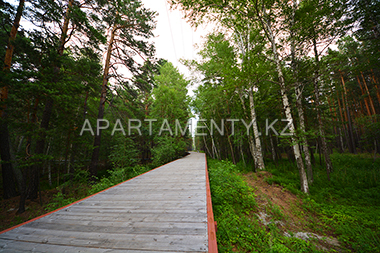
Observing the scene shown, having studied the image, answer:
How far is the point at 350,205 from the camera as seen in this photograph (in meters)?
5.45

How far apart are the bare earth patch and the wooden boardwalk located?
116 inches

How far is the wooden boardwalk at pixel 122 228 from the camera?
173 cm

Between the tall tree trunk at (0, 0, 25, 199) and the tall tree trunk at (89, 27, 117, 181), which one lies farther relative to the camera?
the tall tree trunk at (89, 27, 117, 181)

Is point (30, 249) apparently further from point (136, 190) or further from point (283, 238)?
point (283, 238)

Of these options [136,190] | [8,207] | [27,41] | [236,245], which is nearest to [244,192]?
[236,245]

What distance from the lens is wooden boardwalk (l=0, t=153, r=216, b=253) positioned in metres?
1.73

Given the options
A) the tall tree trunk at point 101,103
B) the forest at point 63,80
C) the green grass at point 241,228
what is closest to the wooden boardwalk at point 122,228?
the green grass at point 241,228

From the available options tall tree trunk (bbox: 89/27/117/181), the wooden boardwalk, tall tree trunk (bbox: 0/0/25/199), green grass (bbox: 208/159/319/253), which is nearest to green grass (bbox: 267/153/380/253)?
green grass (bbox: 208/159/319/253)

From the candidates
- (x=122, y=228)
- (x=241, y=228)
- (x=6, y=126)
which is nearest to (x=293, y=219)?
(x=241, y=228)

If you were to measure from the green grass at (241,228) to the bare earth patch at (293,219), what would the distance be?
21cm

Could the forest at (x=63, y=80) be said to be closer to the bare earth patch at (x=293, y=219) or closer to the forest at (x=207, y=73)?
the forest at (x=207, y=73)

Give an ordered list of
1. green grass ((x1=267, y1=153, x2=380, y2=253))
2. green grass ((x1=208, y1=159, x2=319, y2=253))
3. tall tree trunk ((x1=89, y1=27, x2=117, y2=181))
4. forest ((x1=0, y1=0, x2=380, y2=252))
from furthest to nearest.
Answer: tall tree trunk ((x1=89, y1=27, x2=117, y2=181)) → forest ((x1=0, y1=0, x2=380, y2=252)) → green grass ((x1=267, y1=153, x2=380, y2=253)) → green grass ((x1=208, y1=159, x2=319, y2=253))

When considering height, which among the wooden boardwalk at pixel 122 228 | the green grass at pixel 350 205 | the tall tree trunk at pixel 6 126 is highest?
the tall tree trunk at pixel 6 126

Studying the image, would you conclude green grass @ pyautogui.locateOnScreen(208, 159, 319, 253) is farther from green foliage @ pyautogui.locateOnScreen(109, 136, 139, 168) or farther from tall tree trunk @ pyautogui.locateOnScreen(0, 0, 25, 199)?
green foliage @ pyautogui.locateOnScreen(109, 136, 139, 168)
